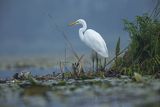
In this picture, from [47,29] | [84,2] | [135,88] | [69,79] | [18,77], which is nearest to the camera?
[135,88]

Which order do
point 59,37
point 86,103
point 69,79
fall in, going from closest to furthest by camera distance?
point 86,103, point 69,79, point 59,37

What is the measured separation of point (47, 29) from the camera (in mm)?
112312

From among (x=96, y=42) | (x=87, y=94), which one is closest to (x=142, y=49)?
(x=96, y=42)

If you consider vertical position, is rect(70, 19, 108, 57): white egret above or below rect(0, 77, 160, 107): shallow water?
above

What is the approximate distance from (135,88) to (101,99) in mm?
1099

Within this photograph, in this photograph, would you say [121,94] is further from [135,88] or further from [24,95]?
[24,95]

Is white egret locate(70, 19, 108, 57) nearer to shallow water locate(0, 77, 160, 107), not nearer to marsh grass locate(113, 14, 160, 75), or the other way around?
marsh grass locate(113, 14, 160, 75)

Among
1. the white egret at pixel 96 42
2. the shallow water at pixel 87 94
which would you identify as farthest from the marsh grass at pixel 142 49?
the white egret at pixel 96 42

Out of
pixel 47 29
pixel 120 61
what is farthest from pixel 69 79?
pixel 47 29

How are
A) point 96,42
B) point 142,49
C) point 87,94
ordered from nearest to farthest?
point 87,94
point 142,49
point 96,42

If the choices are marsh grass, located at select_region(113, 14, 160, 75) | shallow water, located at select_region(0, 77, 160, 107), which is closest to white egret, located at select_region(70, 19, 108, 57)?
marsh grass, located at select_region(113, 14, 160, 75)

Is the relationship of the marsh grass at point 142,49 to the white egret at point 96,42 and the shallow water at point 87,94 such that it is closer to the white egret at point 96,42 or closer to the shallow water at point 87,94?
the shallow water at point 87,94

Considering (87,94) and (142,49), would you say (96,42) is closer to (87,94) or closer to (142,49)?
(142,49)

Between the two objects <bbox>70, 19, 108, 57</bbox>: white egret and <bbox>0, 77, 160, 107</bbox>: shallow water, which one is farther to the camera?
<bbox>70, 19, 108, 57</bbox>: white egret
